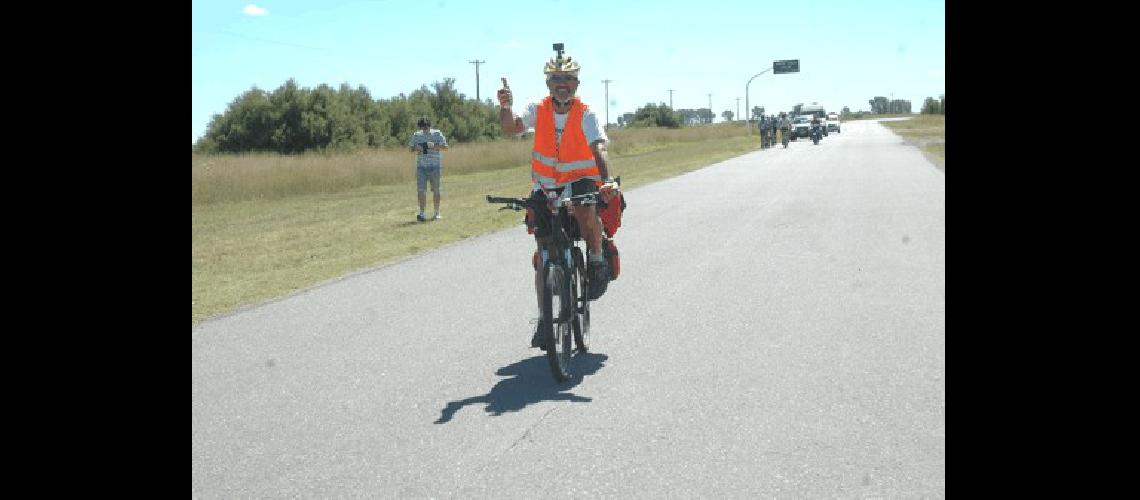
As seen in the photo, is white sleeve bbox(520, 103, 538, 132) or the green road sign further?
the green road sign

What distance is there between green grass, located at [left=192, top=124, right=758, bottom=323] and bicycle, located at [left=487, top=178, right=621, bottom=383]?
373 centimetres

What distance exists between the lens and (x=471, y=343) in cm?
704

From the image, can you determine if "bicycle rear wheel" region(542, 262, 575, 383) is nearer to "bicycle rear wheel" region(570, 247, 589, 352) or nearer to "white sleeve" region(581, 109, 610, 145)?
"bicycle rear wheel" region(570, 247, 589, 352)

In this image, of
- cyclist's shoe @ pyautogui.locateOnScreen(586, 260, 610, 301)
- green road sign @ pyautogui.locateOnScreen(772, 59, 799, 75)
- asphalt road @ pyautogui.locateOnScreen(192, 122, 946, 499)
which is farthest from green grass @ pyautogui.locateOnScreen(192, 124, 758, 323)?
green road sign @ pyautogui.locateOnScreen(772, 59, 799, 75)

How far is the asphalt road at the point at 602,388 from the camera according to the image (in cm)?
437

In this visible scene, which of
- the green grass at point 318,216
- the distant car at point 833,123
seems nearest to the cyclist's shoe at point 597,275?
the green grass at point 318,216

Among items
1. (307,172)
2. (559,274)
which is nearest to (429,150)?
(559,274)

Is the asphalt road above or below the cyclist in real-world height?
below

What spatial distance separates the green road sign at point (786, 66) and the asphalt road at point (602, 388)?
236ft

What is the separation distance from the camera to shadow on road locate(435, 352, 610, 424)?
5.46 meters
